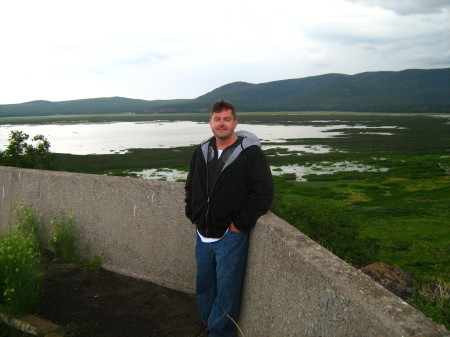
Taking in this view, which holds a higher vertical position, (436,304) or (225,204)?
(225,204)

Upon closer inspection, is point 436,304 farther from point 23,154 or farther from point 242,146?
point 23,154

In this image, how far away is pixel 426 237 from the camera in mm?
12859

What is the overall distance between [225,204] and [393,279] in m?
2.77

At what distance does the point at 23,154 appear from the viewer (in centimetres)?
1089

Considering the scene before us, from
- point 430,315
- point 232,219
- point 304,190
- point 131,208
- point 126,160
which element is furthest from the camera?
point 126,160

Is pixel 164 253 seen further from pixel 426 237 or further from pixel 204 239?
pixel 426 237

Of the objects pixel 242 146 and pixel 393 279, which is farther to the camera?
pixel 393 279

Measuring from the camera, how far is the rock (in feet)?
15.1

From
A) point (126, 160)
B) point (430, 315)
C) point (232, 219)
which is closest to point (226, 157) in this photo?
point (232, 219)

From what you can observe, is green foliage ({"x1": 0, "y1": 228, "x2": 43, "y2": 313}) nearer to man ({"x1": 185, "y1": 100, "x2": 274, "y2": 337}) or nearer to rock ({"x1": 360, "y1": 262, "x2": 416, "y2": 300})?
man ({"x1": 185, "y1": 100, "x2": 274, "y2": 337})

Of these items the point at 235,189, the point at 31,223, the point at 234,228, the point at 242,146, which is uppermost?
the point at 242,146

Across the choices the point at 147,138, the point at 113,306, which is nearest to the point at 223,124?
the point at 113,306

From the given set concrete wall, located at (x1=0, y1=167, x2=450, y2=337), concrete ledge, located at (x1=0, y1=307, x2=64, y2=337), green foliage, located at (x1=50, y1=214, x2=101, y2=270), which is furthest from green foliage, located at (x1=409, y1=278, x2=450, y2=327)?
green foliage, located at (x1=50, y1=214, x2=101, y2=270)

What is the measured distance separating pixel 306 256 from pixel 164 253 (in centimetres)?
208
